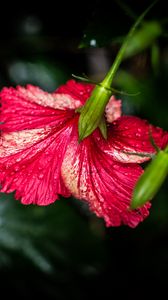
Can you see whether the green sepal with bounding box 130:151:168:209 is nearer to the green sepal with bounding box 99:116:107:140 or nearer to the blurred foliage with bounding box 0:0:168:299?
the green sepal with bounding box 99:116:107:140

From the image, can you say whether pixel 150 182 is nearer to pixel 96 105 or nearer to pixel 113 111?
pixel 96 105

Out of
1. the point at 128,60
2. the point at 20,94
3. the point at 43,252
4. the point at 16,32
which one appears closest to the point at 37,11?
the point at 16,32

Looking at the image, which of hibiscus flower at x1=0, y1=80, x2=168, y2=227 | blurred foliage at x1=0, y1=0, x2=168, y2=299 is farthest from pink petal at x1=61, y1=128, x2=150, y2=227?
blurred foliage at x1=0, y1=0, x2=168, y2=299

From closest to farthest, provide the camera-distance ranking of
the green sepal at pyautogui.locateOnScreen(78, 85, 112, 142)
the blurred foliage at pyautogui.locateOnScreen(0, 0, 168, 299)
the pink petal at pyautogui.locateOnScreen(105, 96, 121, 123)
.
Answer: the green sepal at pyautogui.locateOnScreen(78, 85, 112, 142) → the pink petal at pyautogui.locateOnScreen(105, 96, 121, 123) → the blurred foliage at pyautogui.locateOnScreen(0, 0, 168, 299)

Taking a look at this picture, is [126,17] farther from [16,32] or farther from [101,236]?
[101,236]

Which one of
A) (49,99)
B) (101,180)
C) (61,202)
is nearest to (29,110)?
(49,99)

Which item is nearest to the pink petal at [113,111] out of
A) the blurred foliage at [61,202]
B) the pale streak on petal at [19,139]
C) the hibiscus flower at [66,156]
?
the hibiscus flower at [66,156]

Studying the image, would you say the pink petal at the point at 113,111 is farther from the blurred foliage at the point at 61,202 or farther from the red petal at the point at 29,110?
the blurred foliage at the point at 61,202
